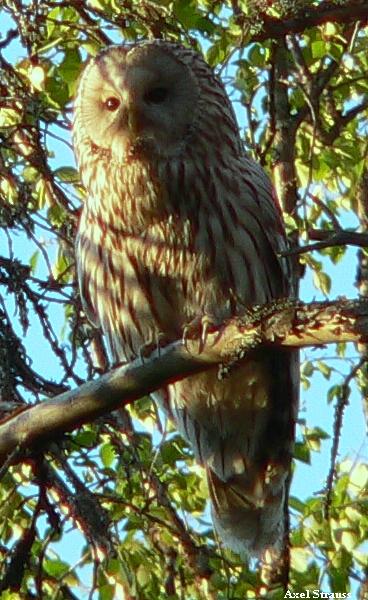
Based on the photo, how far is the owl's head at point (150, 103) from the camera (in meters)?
5.08

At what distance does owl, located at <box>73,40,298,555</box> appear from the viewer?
4855mm

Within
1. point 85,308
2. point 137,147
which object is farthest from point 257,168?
point 85,308

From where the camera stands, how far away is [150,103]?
522 centimetres

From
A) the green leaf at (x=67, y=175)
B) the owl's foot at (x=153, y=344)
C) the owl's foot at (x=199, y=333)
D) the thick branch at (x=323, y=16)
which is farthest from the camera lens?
the green leaf at (x=67, y=175)

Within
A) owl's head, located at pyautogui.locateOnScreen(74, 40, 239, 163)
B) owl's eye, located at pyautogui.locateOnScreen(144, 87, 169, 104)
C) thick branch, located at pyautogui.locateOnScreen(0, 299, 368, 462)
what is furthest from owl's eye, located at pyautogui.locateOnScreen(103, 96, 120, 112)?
thick branch, located at pyautogui.locateOnScreen(0, 299, 368, 462)

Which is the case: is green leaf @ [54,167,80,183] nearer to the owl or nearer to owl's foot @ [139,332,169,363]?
the owl

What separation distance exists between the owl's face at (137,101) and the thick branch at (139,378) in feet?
5.01

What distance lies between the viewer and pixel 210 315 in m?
4.68

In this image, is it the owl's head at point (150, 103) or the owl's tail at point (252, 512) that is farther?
the owl's tail at point (252, 512)

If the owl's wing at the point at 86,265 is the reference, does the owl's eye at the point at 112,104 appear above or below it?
above

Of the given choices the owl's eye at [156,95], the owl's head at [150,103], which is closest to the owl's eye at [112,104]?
the owl's head at [150,103]

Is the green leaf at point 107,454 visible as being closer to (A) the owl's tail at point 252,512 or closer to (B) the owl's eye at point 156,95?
(A) the owl's tail at point 252,512

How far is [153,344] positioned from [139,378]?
3.36ft

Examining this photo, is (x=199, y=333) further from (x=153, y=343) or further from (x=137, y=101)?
(x=137, y=101)
